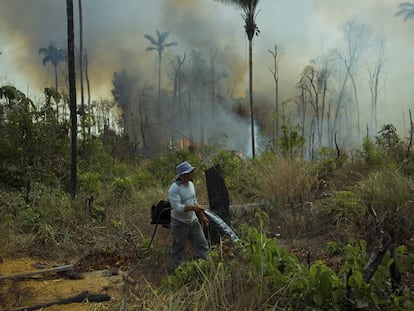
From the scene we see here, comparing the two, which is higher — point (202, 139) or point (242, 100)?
point (242, 100)

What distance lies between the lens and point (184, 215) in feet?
21.7

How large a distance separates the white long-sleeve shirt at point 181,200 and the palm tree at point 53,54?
1431 inches

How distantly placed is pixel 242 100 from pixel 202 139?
640cm

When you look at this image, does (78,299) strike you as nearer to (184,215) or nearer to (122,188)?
(184,215)

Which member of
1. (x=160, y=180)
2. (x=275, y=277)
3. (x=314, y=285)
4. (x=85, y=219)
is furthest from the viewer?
(x=160, y=180)

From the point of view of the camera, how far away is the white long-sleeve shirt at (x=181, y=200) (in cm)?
651

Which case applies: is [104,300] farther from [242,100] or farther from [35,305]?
[242,100]

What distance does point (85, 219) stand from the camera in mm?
10086

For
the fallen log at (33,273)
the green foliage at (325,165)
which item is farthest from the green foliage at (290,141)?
the fallen log at (33,273)

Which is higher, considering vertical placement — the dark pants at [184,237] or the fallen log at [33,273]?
the dark pants at [184,237]

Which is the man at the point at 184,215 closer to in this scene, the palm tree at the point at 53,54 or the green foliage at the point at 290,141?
the green foliage at the point at 290,141

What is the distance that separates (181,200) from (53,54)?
39420 millimetres

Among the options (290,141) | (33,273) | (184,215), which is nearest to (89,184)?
(290,141)

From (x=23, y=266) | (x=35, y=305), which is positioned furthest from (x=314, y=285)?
(x=23, y=266)
